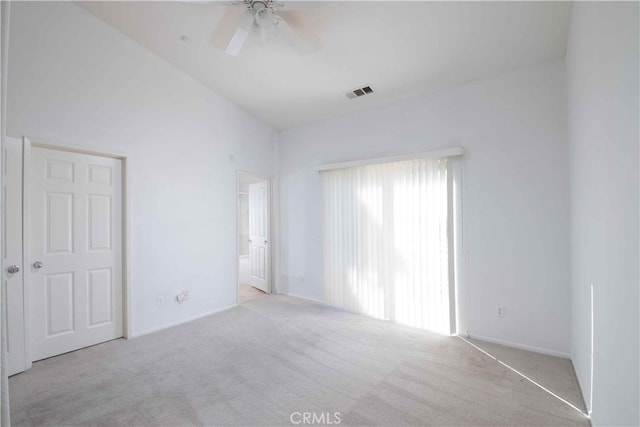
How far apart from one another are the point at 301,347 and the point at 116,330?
2.07 meters

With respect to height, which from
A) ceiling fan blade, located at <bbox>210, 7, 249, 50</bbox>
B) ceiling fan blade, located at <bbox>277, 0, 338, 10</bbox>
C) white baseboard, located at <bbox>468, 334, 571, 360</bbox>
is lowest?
white baseboard, located at <bbox>468, 334, 571, 360</bbox>

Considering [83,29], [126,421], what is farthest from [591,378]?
[83,29]

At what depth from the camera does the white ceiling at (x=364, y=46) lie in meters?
2.33

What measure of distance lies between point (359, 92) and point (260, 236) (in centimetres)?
305

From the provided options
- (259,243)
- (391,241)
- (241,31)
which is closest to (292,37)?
(241,31)

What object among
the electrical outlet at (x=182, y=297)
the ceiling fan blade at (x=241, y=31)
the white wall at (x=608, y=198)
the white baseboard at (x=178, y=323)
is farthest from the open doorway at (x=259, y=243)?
the white wall at (x=608, y=198)

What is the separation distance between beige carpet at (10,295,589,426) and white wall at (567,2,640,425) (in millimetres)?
506

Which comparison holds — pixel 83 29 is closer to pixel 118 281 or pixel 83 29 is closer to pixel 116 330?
pixel 118 281

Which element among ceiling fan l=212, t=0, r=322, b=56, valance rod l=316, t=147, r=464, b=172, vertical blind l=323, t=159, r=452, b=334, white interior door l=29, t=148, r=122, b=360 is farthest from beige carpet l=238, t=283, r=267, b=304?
ceiling fan l=212, t=0, r=322, b=56

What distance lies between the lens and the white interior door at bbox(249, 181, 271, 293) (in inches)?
201

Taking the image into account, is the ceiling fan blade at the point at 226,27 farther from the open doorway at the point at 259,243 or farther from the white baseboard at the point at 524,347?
the white baseboard at the point at 524,347

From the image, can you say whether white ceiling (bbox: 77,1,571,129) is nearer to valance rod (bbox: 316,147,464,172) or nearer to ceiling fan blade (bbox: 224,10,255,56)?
ceiling fan blade (bbox: 224,10,255,56)

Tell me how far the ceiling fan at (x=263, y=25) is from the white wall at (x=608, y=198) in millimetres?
1666

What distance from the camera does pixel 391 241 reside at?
3.68 metres
